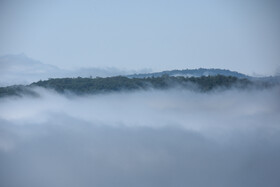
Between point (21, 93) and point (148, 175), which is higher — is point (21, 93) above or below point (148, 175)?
above

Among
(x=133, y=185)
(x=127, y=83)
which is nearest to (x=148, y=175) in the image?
(x=133, y=185)

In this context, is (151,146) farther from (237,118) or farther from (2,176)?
(2,176)

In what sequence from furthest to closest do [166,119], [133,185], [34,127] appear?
1. [166,119]
2. [34,127]
3. [133,185]

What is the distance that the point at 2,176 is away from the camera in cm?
6291

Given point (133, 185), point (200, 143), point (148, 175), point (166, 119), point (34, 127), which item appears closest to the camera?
point (133, 185)

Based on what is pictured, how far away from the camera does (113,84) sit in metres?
84.6

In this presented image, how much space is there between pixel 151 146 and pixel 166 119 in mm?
13977

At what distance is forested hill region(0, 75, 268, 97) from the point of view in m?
82.1

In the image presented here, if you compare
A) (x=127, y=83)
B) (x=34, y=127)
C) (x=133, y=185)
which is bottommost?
(x=133, y=185)

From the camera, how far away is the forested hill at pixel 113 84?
269 ft

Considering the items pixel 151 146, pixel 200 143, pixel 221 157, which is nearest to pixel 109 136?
pixel 151 146

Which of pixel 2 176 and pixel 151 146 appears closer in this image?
pixel 2 176

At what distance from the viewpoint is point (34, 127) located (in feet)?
267

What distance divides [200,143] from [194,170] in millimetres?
11399
